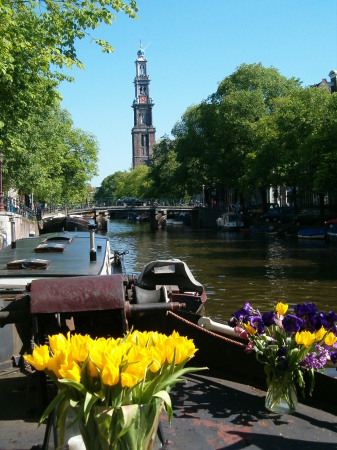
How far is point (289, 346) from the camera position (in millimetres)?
4922

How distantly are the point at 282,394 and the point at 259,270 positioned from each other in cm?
2152

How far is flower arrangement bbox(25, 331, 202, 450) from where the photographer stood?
2.55 m

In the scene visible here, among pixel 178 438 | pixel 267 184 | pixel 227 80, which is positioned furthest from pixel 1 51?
pixel 227 80

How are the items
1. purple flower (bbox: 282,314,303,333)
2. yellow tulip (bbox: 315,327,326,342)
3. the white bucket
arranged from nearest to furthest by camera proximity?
the white bucket → yellow tulip (bbox: 315,327,326,342) → purple flower (bbox: 282,314,303,333)

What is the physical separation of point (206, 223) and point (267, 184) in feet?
78.0

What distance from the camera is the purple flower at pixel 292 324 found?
4910 mm

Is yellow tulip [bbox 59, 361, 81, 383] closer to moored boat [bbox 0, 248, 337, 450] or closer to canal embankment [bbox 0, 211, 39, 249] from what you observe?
moored boat [bbox 0, 248, 337, 450]

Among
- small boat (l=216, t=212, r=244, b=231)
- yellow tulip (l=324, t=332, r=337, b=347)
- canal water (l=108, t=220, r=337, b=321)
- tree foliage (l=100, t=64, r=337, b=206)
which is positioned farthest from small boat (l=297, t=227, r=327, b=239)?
yellow tulip (l=324, t=332, r=337, b=347)

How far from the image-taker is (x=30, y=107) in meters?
17.9

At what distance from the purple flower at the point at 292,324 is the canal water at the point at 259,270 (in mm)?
10678

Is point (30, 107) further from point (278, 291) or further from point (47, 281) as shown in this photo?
point (47, 281)

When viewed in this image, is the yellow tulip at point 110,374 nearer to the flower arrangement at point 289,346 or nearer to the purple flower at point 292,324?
the flower arrangement at point 289,346

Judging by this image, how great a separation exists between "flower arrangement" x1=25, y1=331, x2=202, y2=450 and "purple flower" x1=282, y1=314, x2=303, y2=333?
93.9 inches

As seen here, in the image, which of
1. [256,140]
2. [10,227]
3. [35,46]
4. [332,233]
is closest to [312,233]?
[332,233]
